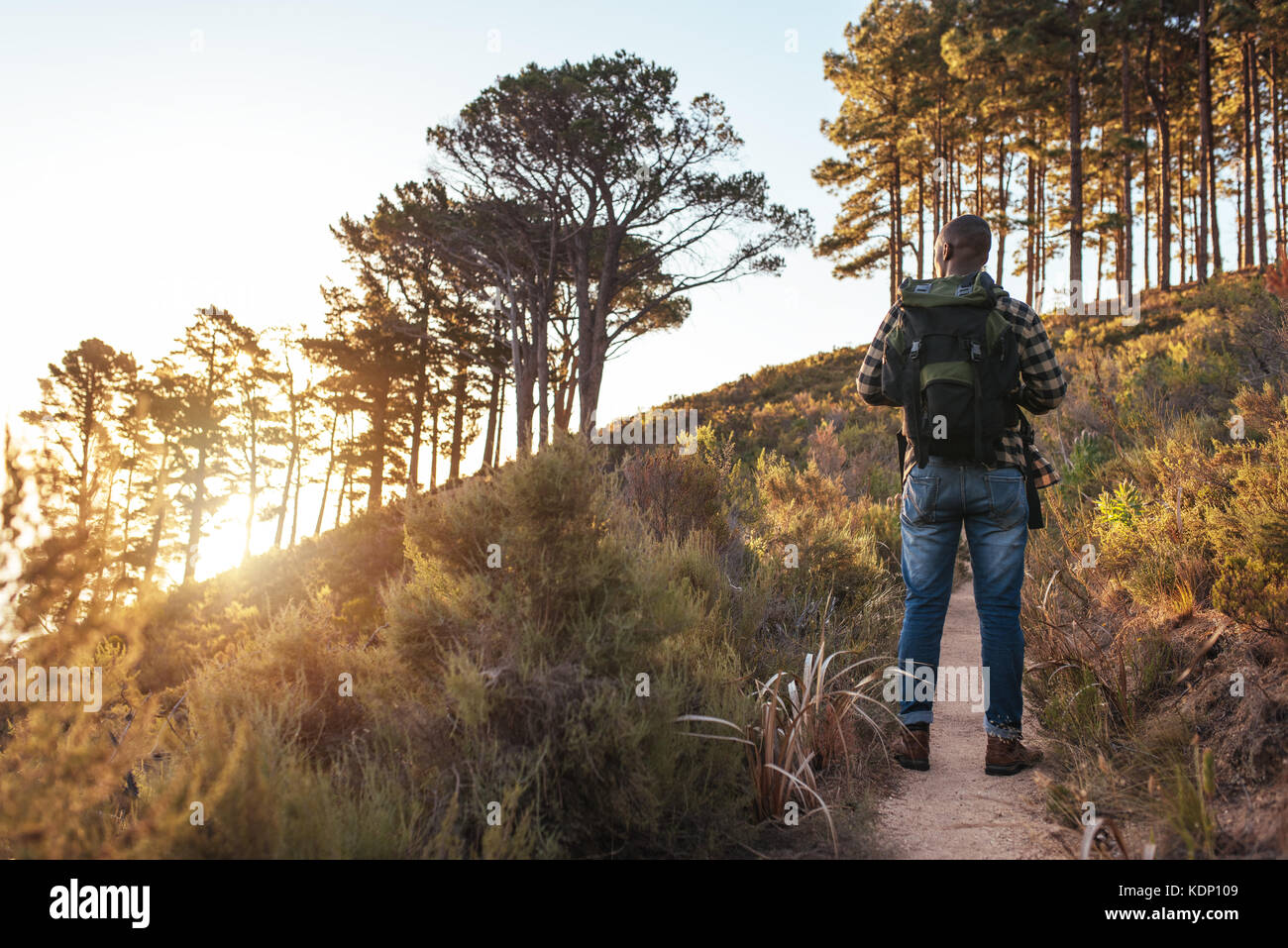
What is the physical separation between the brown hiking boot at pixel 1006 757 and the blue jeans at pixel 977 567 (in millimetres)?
36

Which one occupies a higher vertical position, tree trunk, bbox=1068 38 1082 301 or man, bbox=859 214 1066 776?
tree trunk, bbox=1068 38 1082 301

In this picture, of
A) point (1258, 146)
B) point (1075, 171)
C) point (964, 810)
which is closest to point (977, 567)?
point (964, 810)

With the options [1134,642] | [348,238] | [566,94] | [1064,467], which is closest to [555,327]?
[566,94]

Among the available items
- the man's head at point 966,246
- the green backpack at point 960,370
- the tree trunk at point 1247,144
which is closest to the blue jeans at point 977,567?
the green backpack at point 960,370

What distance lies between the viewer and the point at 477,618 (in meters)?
2.80

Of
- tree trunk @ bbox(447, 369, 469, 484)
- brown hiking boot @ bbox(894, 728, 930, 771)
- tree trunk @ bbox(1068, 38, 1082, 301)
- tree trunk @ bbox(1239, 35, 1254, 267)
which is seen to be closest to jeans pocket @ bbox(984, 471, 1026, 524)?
brown hiking boot @ bbox(894, 728, 930, 771)

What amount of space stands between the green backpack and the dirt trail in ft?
4.60

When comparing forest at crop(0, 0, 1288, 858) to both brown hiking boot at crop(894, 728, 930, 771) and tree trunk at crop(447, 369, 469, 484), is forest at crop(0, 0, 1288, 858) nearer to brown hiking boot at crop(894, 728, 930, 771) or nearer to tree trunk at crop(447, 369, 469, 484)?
brown hiking boot at crop(894, 728, 930, 771)

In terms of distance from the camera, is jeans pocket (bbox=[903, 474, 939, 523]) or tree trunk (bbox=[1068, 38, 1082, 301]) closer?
jeans pocket (bbox=[903, 474, 939, 523])

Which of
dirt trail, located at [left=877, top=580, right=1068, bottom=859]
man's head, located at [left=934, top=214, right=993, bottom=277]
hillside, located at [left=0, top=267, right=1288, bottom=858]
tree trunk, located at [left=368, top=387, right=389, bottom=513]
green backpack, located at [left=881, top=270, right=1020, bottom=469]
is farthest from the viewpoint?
tree trunk, located at [left=368, top=387, right=389, bottom=513]

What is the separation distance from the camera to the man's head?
132 inches
